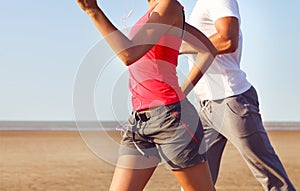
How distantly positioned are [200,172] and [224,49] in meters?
1.09

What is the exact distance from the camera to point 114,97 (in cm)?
409

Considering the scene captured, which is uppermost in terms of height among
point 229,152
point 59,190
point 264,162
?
point 264,162

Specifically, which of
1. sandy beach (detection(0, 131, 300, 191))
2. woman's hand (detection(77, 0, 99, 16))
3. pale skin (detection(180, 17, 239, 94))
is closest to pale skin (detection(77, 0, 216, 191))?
woman's hand (detection(77, 0, 99, 16))

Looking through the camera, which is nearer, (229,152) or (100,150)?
(100,150)

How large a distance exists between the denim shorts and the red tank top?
0.17ft

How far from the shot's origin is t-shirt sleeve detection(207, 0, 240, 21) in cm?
479

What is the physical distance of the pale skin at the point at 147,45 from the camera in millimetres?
3455

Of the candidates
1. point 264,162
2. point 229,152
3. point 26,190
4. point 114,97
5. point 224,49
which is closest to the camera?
point 114,97

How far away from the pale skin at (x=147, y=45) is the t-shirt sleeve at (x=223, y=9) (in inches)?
29.4

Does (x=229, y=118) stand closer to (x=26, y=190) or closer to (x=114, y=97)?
(x=114, y=97)

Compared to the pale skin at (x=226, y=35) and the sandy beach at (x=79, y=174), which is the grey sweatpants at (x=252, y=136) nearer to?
the pale skin at (x=226, y=35)

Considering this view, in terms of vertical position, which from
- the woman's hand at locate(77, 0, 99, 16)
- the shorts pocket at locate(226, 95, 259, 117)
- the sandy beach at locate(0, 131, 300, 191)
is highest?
the woman's hand at locate(77, 0, 99, 16)

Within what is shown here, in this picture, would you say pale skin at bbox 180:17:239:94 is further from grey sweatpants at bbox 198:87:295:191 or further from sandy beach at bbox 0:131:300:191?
sandy beach at bbox 0:131:300:191

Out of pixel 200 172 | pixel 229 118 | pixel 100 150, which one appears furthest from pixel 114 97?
pixel 229 118
